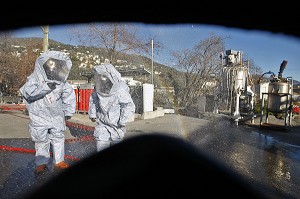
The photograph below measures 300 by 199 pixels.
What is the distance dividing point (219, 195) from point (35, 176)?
207 cm

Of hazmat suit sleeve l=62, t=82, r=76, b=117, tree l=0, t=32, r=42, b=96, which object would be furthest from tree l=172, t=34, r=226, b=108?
tree l=0, t=32, r=42, b=96

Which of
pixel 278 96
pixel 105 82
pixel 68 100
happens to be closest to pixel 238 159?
pixel 105 82

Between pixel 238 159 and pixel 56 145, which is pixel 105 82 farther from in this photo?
pixel 238 159

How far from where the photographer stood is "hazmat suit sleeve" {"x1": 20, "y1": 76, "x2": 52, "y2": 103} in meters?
2.24

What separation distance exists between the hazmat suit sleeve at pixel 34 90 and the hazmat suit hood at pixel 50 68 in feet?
0.18

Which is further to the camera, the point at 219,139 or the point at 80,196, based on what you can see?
the point at 219,139

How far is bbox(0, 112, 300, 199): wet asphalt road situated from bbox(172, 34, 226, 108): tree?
136 cm

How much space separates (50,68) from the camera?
2.34 m

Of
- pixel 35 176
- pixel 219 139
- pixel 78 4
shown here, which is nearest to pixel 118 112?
pixel 35 176

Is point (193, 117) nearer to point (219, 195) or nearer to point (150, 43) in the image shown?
point (150, 43)

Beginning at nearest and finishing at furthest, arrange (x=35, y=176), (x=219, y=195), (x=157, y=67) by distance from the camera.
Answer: (x=219, y=195), (x=35, y=176), (x=157, y=67)

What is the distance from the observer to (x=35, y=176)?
7.73ft

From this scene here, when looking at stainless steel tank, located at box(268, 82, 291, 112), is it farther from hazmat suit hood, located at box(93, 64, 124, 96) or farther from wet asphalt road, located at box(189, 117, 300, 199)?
hazmat suit hood, located at box(93, 64, 124, 96)

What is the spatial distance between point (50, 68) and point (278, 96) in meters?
5.39
